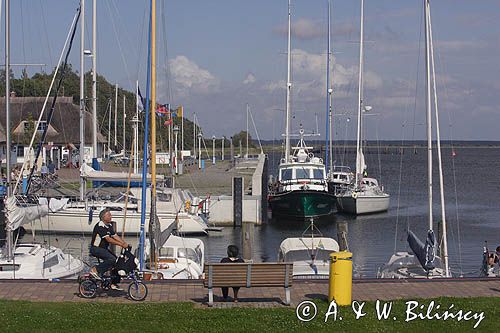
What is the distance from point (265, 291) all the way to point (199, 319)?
3.15 meters

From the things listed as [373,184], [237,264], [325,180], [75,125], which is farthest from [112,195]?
[75,125]

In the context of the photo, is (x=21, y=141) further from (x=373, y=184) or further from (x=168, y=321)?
(x=168, y=321)

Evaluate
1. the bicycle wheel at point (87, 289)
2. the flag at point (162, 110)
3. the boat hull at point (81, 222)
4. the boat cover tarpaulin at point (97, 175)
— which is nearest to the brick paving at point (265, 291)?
the bicycle wheel at point (87, 289)

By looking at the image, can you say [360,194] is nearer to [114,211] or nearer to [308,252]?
[114,211]

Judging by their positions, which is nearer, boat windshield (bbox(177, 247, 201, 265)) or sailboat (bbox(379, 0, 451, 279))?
sailboat (bbox(379, 0, 451, 279))

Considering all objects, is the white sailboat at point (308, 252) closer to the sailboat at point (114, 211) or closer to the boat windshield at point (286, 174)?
the sailboat at point (114, 211)

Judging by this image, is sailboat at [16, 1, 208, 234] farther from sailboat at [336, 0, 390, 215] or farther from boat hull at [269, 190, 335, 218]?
sailboat at [336, 0, 390, 215]

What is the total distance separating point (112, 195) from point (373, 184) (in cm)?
2287

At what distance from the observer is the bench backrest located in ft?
46.8

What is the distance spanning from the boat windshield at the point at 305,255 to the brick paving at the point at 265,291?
896 cm

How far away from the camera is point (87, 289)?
15203mm

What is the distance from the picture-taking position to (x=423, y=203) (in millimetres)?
65750

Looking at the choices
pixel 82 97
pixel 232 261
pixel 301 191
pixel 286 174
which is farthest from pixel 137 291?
pixel 286 174

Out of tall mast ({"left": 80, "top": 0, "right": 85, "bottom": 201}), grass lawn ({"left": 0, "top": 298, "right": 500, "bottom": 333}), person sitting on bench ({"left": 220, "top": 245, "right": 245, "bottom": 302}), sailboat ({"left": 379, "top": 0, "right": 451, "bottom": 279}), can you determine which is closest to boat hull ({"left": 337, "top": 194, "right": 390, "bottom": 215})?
tall mast ({"left": 80, "top": 0, "right": 85, "bottom": 201})
